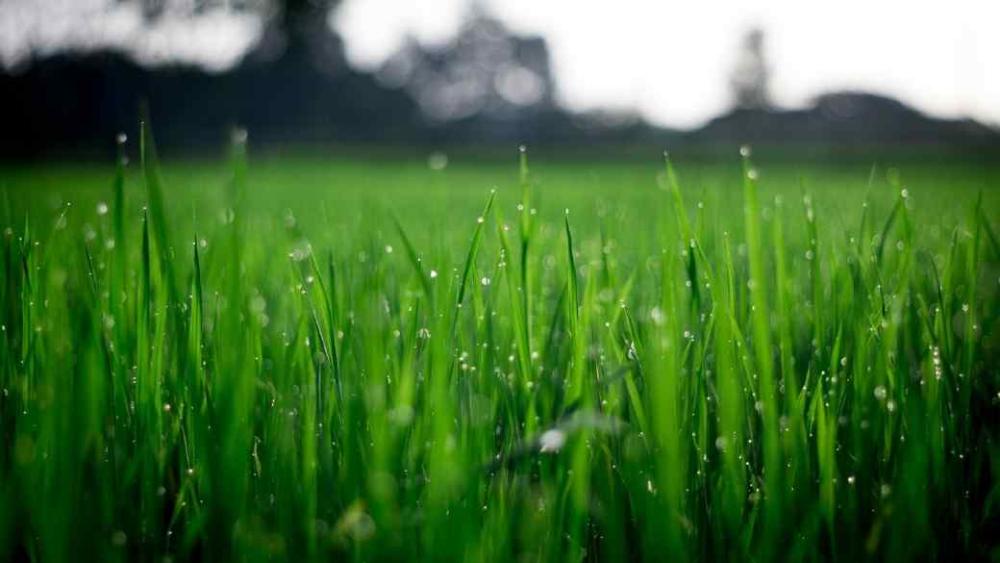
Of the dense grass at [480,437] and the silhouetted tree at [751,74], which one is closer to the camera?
the dense grass at [480,437]

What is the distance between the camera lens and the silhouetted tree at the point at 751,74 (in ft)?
117

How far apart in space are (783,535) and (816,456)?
138 millimetres

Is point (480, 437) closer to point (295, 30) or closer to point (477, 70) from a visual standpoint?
point (295, 30)

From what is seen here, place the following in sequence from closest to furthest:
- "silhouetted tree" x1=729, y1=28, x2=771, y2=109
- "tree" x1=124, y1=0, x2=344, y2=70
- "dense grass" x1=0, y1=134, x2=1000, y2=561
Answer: "dense grass" x1=0, y1=134, x2=1000, y2=561, "tree" x1=124, y1=0, x2=344, y2=70, "silhouetted tree" x1=729, y1=28, x2=771, y2=109

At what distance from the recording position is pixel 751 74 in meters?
36.3

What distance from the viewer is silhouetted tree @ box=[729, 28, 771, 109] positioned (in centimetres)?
3578

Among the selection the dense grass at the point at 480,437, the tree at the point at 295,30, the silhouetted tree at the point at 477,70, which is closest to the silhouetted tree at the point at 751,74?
the silhouetted tree at the point at 477,70

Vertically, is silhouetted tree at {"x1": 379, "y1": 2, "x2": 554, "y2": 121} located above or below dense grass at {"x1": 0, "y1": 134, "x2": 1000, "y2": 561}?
above

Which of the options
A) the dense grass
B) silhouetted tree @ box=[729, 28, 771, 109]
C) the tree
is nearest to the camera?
the dense grass

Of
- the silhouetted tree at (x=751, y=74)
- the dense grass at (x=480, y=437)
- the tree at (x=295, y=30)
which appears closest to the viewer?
the dense grass at (x=480, y=437)

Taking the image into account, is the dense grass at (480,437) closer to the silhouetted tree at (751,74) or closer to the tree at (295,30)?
the tree at (295,30)

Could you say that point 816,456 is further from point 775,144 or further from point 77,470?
point 775,144


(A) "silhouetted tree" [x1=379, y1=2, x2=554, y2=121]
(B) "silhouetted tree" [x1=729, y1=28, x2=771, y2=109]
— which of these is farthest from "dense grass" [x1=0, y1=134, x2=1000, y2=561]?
(B) "silhouetted tree" [x1=729, y1=28, x2=771, y2=109]

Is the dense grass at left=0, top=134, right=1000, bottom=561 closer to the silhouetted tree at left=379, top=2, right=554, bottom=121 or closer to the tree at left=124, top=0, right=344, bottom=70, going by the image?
the tree at left=124, top=0, right=344, bottom=70
